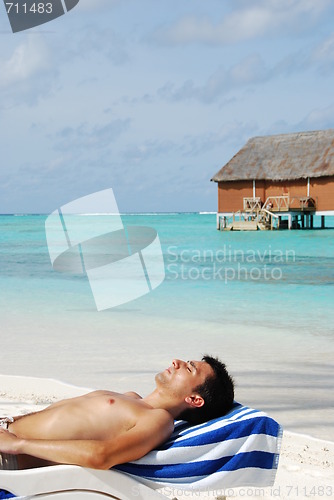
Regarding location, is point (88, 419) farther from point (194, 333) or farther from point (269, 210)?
point (269, 210)

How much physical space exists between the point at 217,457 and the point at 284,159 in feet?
122

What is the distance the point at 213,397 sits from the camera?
255 centimetres

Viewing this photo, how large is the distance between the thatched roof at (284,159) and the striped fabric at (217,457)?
3437 centimetres

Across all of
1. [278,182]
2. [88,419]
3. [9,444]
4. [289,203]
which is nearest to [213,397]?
[88,419]

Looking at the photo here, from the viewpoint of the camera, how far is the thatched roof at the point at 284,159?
37.0 metres

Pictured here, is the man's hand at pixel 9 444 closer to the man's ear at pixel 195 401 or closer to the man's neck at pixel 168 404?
the man's neck at pixel 168 404

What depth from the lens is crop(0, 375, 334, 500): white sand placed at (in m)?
3.23

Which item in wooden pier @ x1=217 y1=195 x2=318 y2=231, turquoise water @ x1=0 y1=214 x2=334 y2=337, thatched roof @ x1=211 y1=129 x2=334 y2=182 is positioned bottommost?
wooden pier @ x1=217 y1=195 x2=318 y2=231

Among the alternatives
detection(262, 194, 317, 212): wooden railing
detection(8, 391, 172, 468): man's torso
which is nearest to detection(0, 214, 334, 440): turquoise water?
detection(8, 391, 172, 468): man's torso

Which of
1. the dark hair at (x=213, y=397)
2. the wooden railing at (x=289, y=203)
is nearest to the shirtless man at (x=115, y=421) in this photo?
the dark hair at (x=213, y=397)

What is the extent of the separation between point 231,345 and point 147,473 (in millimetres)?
5622

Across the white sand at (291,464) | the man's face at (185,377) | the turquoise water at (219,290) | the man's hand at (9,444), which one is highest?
the man's face at (185,377)

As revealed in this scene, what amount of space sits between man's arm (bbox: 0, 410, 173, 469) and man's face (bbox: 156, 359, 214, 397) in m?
0.19

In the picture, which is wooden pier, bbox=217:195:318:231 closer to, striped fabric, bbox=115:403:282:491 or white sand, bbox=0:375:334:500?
white sand, bbox=0:375:334:500
